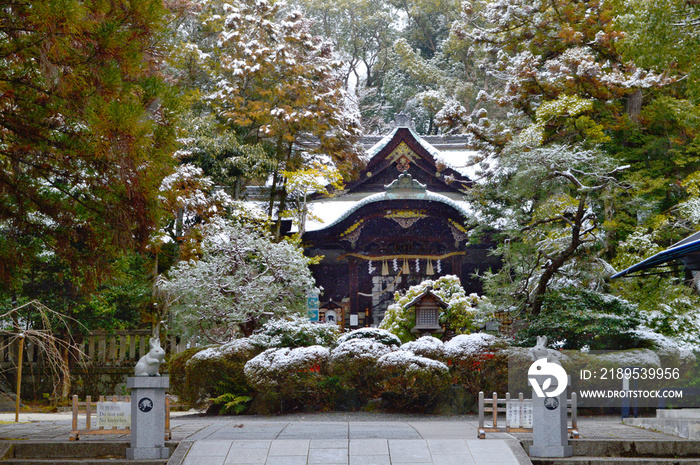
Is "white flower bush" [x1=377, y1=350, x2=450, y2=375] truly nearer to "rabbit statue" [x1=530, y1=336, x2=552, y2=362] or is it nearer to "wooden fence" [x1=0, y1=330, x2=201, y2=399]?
"rabbit statue" [x1=530, y1=336, x2=552, y2=362]

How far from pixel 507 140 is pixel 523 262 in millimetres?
3384

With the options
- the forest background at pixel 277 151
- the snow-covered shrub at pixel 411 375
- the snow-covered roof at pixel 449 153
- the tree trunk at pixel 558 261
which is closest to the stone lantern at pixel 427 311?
the forest background at pixel 277 151

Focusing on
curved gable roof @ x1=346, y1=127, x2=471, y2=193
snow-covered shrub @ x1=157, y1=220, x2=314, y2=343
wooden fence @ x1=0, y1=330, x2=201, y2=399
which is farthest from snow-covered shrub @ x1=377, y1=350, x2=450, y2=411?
curved gable roof @ x1=346, y1=127, x2=471, y2=193

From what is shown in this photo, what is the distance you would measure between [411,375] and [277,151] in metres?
10.6

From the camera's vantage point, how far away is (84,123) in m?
7.22

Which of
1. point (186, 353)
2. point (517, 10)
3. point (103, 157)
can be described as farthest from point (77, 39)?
point (517, 10)

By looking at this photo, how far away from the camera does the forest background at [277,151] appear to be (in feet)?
23.4

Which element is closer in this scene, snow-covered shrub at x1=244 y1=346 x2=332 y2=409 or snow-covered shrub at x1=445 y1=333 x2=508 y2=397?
snow-covered shrub at x1=244 y1=346 x2=332 y2=409

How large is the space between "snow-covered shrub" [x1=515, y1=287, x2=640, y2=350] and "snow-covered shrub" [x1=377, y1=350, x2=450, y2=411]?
8.29 ft

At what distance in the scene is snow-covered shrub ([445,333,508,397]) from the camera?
420 inches

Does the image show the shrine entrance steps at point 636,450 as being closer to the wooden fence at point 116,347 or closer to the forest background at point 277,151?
the forest background at point 277,151

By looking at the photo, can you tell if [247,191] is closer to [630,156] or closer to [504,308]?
[504,308]

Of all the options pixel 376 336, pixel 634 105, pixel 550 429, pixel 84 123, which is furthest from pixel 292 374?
pixel 634 105

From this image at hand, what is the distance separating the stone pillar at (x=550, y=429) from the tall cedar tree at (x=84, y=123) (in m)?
5.05
